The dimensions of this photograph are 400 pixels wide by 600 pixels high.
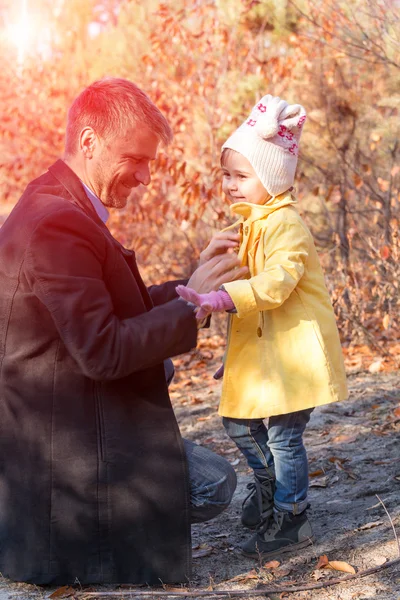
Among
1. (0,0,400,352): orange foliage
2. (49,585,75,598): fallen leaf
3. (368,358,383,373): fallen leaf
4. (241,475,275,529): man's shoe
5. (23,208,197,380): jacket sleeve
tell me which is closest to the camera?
(23,208,197,380): jacket sleeve

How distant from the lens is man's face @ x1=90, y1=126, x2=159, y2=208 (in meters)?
2.70

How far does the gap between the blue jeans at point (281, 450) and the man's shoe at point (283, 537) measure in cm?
5

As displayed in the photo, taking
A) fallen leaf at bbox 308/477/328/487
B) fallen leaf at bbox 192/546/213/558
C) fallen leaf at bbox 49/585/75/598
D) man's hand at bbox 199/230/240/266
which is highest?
man's hand at bbox 199/230/240/266

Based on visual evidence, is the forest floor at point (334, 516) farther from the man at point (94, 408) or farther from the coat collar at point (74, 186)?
the coat collar at point (74, 186)

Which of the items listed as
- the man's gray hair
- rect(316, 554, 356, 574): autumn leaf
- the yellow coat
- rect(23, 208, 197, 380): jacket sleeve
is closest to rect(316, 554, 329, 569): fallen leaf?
rect(316, 554, 356, 574): autumn leaf

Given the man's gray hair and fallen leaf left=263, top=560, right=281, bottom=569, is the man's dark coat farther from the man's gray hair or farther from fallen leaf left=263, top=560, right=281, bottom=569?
fallen leaf left=263, top=560, right=281, bottom=569

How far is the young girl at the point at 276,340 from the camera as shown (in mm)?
Answer: 2793

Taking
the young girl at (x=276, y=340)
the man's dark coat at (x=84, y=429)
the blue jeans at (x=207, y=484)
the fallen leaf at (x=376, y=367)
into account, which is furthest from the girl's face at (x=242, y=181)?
the fallen leaf at (x=376, y=367)

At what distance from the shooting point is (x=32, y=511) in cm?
264

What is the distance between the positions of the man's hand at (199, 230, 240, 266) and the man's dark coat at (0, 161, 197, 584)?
30cm

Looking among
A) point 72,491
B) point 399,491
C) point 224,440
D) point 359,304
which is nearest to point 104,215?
point 72,491

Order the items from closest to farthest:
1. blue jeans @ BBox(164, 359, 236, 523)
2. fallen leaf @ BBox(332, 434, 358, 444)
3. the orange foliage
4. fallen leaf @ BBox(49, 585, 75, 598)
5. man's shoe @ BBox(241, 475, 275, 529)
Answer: fallen leaf @ BBox(49, 585, 75, 598) → blue jeans @ BBox(164, 359, 236, 523) → man's shoe @ BBox(241, 475, 275, 529) → fallen leaf @ BBox(332, 434, 358, 444) → the orange foliage

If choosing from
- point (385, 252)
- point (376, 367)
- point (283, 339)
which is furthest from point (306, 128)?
point (283, 339)

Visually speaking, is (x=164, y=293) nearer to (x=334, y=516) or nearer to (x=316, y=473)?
(x=334, y=516)
